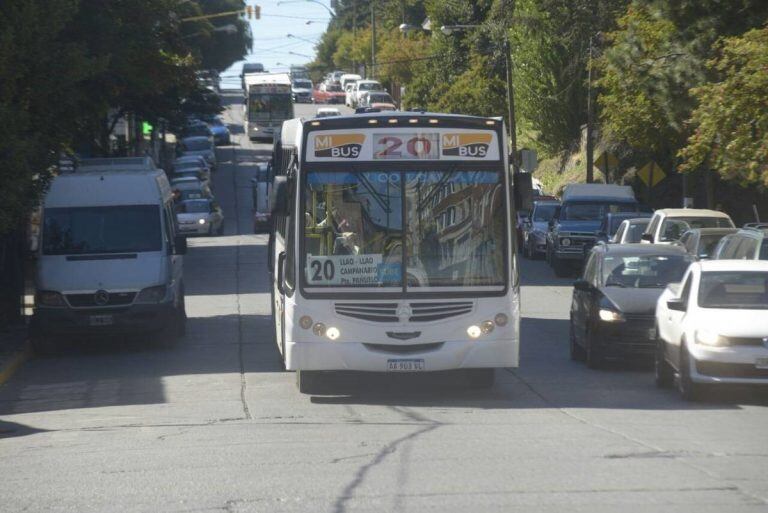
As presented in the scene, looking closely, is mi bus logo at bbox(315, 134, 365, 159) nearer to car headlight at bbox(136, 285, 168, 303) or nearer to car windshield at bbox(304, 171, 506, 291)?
car windshield at bbox(304, 171, 506, 291)

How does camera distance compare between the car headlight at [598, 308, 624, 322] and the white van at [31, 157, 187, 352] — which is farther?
→ the white van at [31, 157, 187, 352]

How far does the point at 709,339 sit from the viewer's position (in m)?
13.8

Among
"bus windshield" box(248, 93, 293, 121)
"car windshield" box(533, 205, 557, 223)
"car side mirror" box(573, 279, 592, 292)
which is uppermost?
"bus windshield" box(248, 93, 293, 121)

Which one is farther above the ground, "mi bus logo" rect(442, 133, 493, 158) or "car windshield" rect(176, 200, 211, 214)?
"mi bus logo" rect(442, 133, 493, 158)

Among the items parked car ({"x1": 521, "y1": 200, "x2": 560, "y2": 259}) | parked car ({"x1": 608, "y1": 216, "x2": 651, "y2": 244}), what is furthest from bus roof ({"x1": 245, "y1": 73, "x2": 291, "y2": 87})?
parked car ({"x1": 608, "y1": 216, "x2": 651, "y2": 244})

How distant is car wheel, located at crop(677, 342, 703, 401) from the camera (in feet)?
46.0

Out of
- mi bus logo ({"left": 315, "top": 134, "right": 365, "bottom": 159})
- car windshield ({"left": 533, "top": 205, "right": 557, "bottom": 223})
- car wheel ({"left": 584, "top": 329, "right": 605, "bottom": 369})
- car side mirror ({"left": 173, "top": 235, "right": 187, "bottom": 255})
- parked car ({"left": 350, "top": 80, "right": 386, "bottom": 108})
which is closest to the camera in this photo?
mi bus logo ({"left": 315, "top": 134, "right": 365, "bottom": 159})

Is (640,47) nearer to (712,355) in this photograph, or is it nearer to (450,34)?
(712,355)

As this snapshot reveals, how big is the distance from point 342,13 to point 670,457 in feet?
468

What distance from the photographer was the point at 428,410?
13.8 meters

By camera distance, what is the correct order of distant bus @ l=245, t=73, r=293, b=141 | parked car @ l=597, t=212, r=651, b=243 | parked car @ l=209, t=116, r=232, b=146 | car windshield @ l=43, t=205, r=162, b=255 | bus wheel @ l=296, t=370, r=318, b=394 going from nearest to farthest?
1. bus wheel @ l=296, t=370, r=318, b=394
2. car windshield @ l=43, t=205, r=162, b=255
3. parked car @ l=597, t=212, r=651, b=243
4. distant bus @ l=245, t=73, r=293, b=141
5. parked car @ l=209, t=116, r=232, b=146

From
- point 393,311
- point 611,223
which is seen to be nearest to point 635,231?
point 611,223

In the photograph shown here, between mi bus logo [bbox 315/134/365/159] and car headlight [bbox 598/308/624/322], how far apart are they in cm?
461

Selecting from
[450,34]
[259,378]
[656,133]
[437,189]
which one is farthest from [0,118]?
[450,34]
